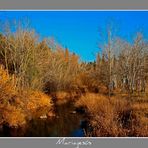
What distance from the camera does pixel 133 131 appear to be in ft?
30.0

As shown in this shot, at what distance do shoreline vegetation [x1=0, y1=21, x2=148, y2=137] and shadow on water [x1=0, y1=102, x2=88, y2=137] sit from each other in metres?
0.13

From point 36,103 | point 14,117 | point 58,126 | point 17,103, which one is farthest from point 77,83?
point 14,117

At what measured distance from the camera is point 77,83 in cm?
990

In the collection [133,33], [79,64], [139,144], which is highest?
[133,33]

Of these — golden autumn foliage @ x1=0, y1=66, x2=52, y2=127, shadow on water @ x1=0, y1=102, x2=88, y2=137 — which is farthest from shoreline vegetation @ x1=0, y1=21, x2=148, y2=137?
shadow on water @ x1=0, y1=102, x2=88, y2=137

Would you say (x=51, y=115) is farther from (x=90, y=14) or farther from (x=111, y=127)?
(x=90, y=14)

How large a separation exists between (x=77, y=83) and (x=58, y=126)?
1.23m

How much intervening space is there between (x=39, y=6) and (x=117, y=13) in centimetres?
171

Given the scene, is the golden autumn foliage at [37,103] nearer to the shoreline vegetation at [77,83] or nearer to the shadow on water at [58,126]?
the shoreline vegetation at [77,83]

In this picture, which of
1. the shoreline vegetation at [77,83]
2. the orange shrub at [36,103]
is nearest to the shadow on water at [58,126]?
→ the shoreline vegetation at [77,83]

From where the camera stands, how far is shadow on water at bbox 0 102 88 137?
30.6 ft

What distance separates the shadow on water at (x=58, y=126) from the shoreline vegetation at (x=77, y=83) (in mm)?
131

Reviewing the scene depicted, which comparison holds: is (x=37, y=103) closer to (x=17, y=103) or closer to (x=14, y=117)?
(x=17, y=103)

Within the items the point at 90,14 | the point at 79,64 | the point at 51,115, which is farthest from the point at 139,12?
the point at 51,115
